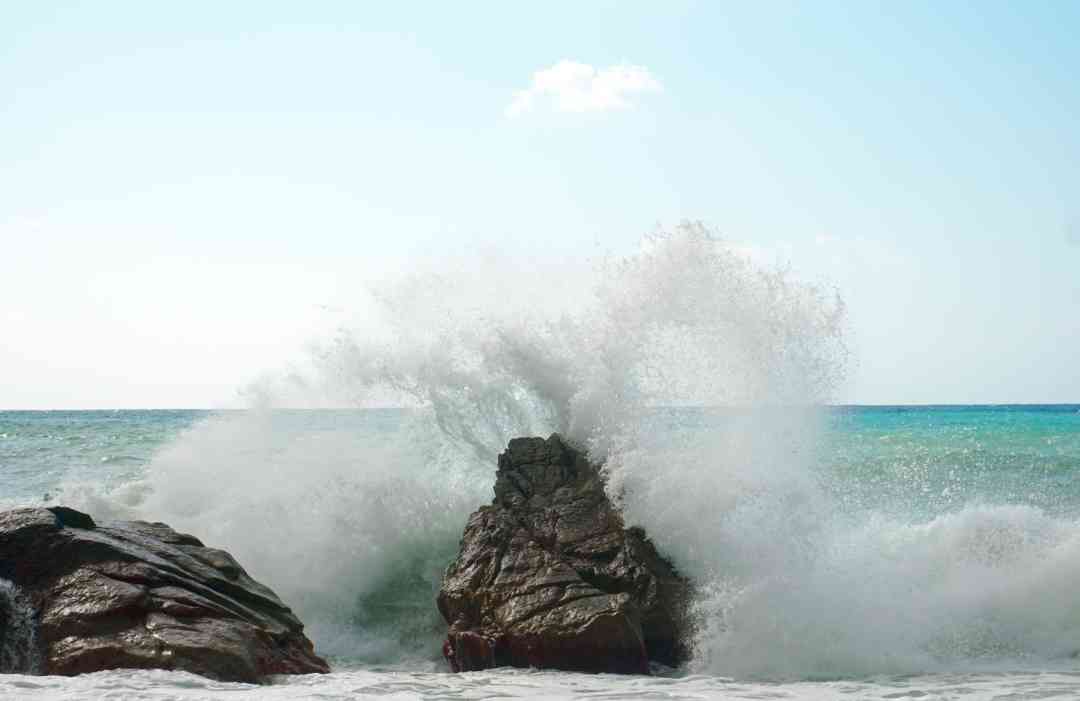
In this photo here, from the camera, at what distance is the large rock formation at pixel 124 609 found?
621 cm

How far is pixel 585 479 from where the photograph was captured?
9.79 metres

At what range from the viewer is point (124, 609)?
21.6 ft

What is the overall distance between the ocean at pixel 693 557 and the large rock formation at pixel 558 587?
0.29 metres

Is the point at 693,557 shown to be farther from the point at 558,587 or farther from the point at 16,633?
the point at 16,633

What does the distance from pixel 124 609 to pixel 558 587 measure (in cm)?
349

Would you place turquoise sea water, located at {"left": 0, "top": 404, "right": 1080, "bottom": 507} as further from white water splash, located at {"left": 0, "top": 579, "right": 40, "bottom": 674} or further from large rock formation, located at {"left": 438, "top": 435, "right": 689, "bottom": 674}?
white water splash, located at {"left": 0, "top": 579, "right": 40, "bottom": 674}

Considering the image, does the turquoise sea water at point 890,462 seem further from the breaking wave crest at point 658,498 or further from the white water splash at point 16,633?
the white water splash at point 16,633

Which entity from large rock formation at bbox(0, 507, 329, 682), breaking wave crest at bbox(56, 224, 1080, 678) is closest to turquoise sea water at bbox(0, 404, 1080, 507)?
breaking wave crest at bbox(56, 224, 1080, 678)

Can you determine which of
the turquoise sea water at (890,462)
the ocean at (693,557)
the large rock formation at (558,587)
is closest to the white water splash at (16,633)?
the ocean at (693,557)

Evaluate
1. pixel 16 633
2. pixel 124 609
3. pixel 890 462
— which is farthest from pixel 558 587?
pixel 890 462

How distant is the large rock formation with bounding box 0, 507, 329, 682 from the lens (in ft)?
20.4

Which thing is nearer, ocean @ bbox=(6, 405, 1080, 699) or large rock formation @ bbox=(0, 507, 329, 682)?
large rock formation @ bbox=(0, 507, 329, 682)

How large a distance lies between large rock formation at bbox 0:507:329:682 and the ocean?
0.32 m

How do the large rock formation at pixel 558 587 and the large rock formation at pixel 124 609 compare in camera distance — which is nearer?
the large rock formation at pixel 124 609
